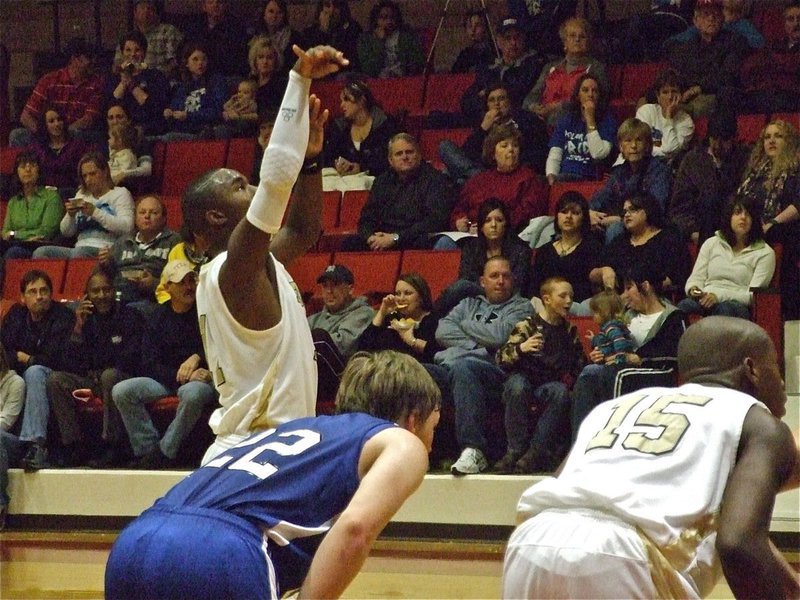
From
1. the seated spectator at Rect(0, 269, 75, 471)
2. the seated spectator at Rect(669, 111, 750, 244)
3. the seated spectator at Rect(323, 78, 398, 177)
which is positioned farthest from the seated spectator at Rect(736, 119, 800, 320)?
the seated spectator at Rect(0, 269, 75, 471)

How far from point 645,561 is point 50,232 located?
819cm

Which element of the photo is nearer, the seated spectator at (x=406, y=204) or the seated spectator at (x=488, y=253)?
the seated spectator at (x=488, y=253)

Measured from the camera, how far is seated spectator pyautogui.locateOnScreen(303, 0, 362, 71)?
10.9 m

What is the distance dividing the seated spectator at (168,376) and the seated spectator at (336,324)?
805 mm

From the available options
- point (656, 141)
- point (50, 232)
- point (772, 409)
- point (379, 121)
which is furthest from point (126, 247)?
point (772, 409)

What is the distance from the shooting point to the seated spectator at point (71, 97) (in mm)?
11195

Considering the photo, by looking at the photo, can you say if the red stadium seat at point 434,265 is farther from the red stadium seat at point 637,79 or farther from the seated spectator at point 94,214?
the red stadium seat at point 637,79

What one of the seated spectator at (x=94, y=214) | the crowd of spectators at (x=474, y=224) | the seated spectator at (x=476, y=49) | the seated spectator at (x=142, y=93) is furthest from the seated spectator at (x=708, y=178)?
the seated spectator at (x=142, y=93)

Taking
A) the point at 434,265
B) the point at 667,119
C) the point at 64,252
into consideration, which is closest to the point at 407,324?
the point at 434,265

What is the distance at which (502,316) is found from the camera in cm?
725

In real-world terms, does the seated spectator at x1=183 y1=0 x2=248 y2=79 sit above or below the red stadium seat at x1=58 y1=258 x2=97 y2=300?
above

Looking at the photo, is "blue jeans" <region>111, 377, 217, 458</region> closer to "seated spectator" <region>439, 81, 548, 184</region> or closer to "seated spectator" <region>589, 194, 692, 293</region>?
"seated spectator" <region>589, 194, 692, 293</region>

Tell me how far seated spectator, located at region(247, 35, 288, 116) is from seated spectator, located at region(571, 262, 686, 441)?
4.39 metres

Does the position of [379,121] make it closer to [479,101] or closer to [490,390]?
[479,101]
